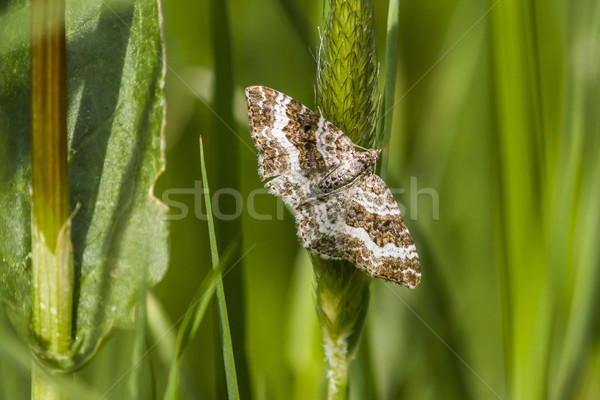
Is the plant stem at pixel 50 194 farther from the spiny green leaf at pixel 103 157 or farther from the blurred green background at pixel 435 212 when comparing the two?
the blurred green background at pixel 435 212

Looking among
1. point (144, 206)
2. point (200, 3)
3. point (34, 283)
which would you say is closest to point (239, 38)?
point (200, 3)

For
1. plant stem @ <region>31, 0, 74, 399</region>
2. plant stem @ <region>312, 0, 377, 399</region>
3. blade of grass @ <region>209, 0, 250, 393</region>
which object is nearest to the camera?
plant stem @ <region>31, 0, 74, 399</region>

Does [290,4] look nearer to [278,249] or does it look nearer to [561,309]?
[278,249]

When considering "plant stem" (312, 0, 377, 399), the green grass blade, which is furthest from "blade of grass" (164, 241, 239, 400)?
the green grass blade

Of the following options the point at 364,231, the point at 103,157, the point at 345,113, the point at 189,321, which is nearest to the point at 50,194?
the point at 103,157

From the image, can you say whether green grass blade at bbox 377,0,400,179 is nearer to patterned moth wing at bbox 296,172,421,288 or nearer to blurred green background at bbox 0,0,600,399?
patterned moth wing at bbox 296,172,421,288

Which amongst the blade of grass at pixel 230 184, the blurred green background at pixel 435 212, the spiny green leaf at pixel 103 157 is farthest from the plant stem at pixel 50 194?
the blade of grass at pixel 230 184

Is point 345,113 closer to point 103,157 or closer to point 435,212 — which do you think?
point 103,157
